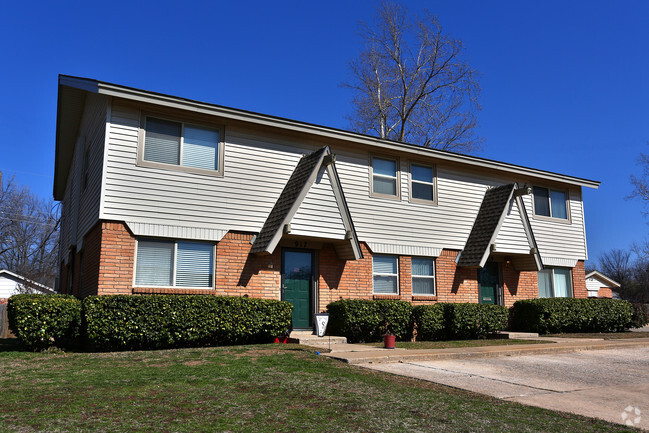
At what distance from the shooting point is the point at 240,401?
6551mm

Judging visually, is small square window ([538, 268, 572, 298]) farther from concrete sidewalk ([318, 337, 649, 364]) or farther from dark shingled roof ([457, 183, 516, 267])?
concrete sidewalk ([318, 337, 649, 364])

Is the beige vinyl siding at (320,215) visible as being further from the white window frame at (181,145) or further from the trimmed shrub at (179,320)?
the white window frame at (181,145)

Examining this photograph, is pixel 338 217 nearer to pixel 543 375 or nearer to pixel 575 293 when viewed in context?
pixel 543 375

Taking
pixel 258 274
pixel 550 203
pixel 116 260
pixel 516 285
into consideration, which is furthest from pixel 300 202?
pixel 550 203

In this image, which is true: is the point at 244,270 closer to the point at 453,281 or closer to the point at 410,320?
the point at 410,320

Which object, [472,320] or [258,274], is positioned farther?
[472,320]

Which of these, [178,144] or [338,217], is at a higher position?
[178,144]

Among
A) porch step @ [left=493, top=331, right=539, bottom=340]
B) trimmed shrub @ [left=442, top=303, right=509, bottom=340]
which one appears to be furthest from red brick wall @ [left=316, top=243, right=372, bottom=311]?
porch step @ [left=493, top=331, right=539, bottom=340]

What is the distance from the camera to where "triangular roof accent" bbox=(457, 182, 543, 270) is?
1762cm

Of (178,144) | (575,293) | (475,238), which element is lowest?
(575,293)

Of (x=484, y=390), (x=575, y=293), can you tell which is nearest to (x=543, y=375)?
(x=484, y=390)

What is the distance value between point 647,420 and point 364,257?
1036 centimetres

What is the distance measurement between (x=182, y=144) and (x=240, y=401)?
882 cm

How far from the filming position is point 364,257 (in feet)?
53.2
